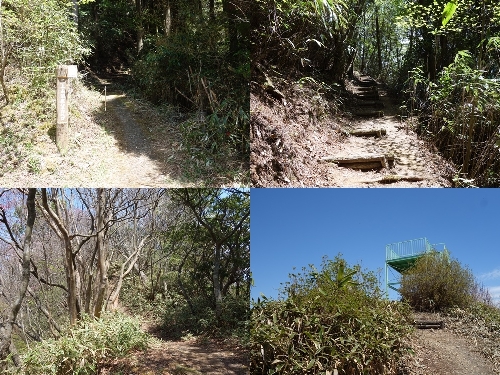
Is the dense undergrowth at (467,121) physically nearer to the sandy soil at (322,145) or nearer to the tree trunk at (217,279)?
the sandy soil at (322,145)

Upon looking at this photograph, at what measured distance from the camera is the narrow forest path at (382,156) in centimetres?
479

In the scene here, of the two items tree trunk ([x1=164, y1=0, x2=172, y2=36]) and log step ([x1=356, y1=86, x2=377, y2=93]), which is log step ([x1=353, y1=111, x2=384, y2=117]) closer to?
log step ([x1=356, y1=86, x2=377, y2=93])

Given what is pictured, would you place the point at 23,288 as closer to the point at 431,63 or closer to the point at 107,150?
the point at 107,150

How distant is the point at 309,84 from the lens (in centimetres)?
632

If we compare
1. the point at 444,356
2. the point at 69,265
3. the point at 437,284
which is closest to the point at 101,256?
the point at 69,265

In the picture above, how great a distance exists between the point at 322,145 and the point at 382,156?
2.65ft

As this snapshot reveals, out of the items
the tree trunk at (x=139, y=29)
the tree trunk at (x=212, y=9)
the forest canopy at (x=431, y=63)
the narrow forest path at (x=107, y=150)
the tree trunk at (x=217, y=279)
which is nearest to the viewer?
the narrow forest path at (x=107, y=150)

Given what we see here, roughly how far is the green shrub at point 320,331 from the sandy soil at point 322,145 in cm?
123

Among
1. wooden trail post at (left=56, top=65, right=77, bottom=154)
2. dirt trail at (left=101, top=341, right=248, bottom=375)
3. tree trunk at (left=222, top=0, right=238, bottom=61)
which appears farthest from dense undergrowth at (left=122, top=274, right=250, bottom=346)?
tree trunk at (left=222, top=0, right=238, bottom=61)

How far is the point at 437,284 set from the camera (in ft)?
21.6

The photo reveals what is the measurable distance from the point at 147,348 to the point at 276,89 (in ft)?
12.3

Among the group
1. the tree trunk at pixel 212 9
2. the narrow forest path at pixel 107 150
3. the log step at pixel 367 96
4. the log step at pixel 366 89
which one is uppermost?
the tree trunk at pixel 212 9

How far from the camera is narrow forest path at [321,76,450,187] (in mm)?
4793

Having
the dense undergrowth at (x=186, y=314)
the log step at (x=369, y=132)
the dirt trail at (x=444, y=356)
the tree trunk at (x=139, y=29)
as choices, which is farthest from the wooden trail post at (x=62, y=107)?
the dirt trail at (x=444, y=356)
